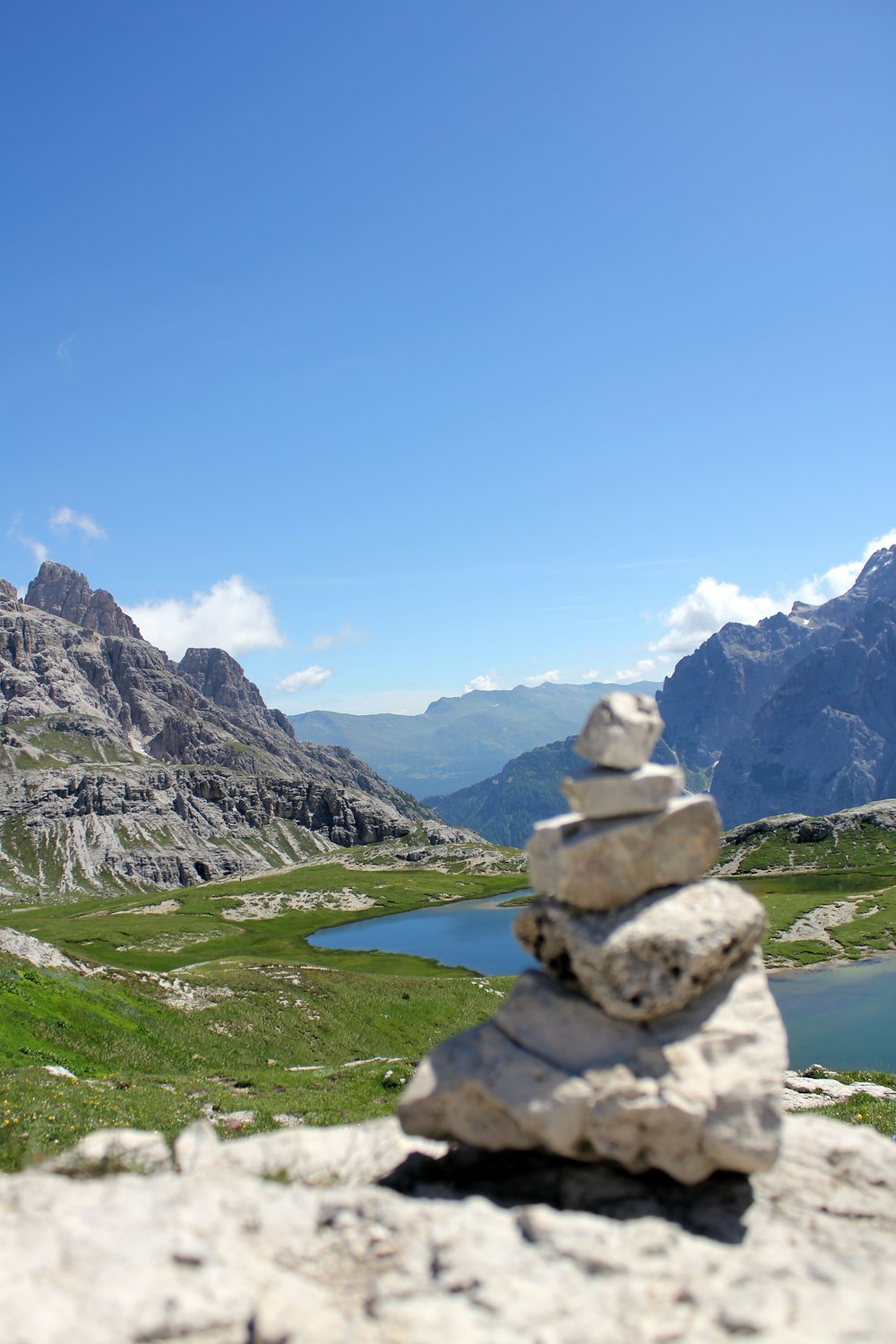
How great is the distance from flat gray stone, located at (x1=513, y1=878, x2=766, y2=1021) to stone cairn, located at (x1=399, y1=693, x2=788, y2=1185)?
30mm

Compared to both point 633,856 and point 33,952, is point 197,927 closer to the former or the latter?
point 33,952

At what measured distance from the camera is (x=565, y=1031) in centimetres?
1367

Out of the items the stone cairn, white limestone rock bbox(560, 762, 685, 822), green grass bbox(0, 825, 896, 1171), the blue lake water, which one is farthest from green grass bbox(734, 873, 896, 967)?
white limestone rock bbox(560, 762, 685, 822)

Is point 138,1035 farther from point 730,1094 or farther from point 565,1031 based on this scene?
point 730,1094

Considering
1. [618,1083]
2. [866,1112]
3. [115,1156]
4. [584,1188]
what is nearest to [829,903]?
[866,1112]

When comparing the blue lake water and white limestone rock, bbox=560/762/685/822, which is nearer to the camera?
white limestone rock, bbox=560/762/685/822

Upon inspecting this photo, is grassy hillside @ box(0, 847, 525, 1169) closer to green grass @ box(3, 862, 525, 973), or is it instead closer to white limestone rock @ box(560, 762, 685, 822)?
green grass @ box(3, 862, 525, 973)

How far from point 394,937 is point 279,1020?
4030 inches

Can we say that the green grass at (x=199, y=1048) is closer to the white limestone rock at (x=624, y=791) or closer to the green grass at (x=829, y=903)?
the white limestone rock at (x=624, y=791)

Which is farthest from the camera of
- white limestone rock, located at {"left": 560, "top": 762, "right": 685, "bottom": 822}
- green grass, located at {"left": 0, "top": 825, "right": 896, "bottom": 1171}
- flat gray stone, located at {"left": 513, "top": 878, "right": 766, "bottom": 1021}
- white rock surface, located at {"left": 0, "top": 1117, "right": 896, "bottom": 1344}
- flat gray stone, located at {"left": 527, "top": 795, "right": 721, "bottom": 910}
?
green grass, located at {"left": 0, "top": 825, "right": 896, "bottom": 1171}

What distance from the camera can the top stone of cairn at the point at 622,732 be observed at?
49.1 feet

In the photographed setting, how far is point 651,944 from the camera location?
13367 millimetres

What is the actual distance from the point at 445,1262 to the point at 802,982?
8305cm

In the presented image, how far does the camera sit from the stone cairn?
12.0 m
